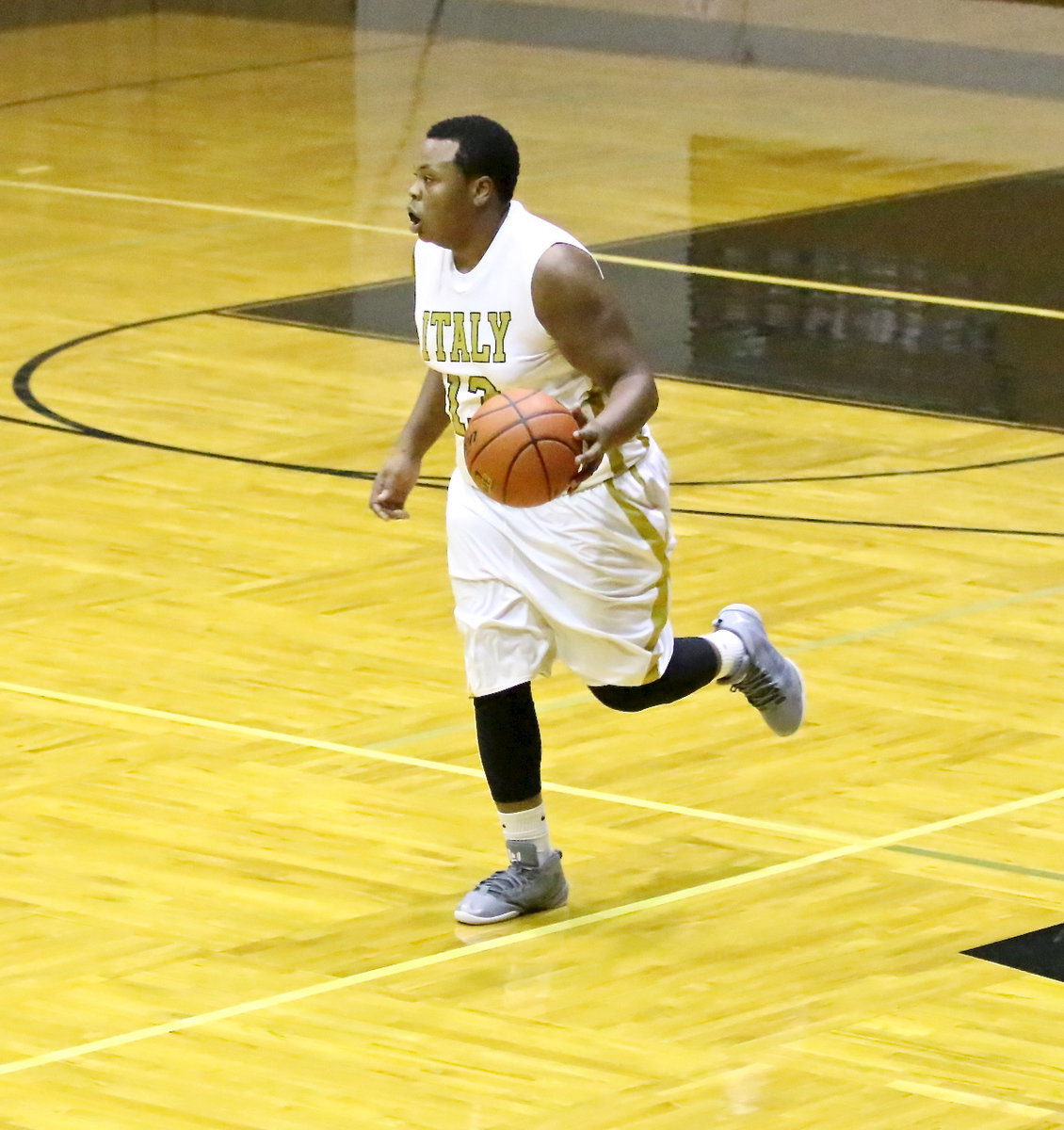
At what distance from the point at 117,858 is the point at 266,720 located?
3.02 ft

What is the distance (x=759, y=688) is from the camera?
5648mm

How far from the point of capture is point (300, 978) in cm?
486

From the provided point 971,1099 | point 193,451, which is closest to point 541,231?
point 971,1099

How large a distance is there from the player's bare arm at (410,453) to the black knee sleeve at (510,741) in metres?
0.42

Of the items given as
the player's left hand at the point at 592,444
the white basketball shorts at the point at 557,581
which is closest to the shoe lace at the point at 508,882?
the white basketball shorts at the point at 557,581

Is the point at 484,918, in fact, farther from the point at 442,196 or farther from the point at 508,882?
the point at 442,196

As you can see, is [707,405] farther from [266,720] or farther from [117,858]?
[117,858]

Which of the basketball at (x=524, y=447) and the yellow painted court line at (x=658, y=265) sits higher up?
the basketball at (x=524, y=447)

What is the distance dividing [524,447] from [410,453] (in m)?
0.51

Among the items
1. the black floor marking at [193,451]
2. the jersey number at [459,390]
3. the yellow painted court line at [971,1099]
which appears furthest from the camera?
the black floor marking at [193,451]

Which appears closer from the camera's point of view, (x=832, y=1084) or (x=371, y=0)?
(x=832, y=1084)

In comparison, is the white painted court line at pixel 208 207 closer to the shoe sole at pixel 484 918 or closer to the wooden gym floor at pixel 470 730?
the wooden gym floor at pixel 470 730

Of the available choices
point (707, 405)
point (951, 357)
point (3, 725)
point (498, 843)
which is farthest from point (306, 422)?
point (498, 843)

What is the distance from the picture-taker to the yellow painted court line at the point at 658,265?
37.3 ft
